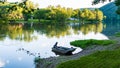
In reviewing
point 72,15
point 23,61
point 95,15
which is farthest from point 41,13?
point 23,61

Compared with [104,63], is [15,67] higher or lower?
lower

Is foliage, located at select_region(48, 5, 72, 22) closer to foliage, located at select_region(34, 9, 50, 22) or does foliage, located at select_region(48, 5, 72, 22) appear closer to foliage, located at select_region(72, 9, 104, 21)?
foliage, located at select_region(34, 9, 50, 22)

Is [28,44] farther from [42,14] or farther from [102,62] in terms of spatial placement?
[42,14]

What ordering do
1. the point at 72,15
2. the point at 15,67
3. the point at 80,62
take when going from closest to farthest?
1. the point at 80,62
2. the point at 15,67
3. the point at 72,15

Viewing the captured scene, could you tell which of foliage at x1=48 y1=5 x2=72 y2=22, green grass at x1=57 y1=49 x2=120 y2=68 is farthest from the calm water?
foliage at x1=48 y1=5 x2=72 y2=22

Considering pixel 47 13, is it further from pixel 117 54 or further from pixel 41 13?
pixel 117 54

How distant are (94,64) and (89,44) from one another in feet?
101

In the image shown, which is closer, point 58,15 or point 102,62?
point 102,62

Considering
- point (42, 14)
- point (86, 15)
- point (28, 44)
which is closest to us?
point (28, 44)

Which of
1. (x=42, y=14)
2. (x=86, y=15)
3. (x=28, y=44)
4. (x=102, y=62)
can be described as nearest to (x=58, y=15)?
(x=42, y=14)

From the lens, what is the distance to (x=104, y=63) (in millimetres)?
15055

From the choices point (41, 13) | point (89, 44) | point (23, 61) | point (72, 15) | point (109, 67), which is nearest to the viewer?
point (109, 67)

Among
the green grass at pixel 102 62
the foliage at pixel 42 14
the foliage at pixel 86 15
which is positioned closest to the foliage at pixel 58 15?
the foliage at pixel 42 14

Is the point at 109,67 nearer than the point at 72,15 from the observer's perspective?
Yes
